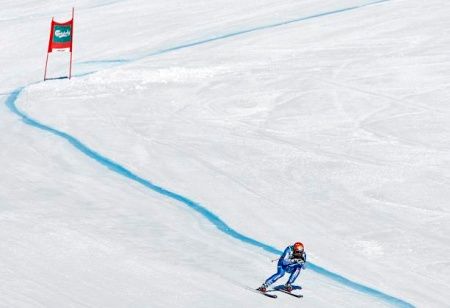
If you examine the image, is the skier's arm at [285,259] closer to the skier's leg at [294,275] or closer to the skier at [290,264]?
the skier at [290,264]

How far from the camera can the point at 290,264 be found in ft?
24.1

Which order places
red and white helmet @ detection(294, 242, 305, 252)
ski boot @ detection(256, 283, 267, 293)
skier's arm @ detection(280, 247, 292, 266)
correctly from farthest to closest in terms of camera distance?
ski boot @ detection(256, 283, 267, 293)
skier's arm @ detection(280, 247, 292, 266)
red and white helmet @ detection(294, 242, 305, 252)

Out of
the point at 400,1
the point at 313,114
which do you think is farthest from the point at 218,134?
the point at 400,1

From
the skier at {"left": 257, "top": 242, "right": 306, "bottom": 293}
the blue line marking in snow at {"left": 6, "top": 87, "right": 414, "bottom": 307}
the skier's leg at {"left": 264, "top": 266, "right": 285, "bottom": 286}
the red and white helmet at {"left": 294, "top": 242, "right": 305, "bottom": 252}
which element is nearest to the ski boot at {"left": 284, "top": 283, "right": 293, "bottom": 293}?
the skier at {"left": 257, "top": 242, "right": 306, "bottom": 293}

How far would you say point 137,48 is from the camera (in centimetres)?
1812

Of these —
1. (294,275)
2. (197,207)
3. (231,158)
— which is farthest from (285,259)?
(231,158)

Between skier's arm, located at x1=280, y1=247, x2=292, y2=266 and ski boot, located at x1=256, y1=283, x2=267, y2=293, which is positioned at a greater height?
skier's arm, located at x1=280, y1=247, x2=292, y2=266

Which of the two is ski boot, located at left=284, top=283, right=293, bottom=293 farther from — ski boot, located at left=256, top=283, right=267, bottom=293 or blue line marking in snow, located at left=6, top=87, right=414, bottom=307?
blue line marking in snow, located at left=6, top=87, right=414, bottom=307

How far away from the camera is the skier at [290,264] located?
728 centimetres

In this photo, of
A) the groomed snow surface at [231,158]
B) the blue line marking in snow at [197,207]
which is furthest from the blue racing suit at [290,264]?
the blue line marking in snow at [197,207]

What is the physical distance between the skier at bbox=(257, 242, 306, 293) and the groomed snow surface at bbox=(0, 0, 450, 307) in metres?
0.13

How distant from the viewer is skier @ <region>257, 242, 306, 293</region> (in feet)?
23.9

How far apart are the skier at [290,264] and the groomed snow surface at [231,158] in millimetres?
127

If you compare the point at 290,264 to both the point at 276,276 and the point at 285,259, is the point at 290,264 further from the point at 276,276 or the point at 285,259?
the point at 276,276
